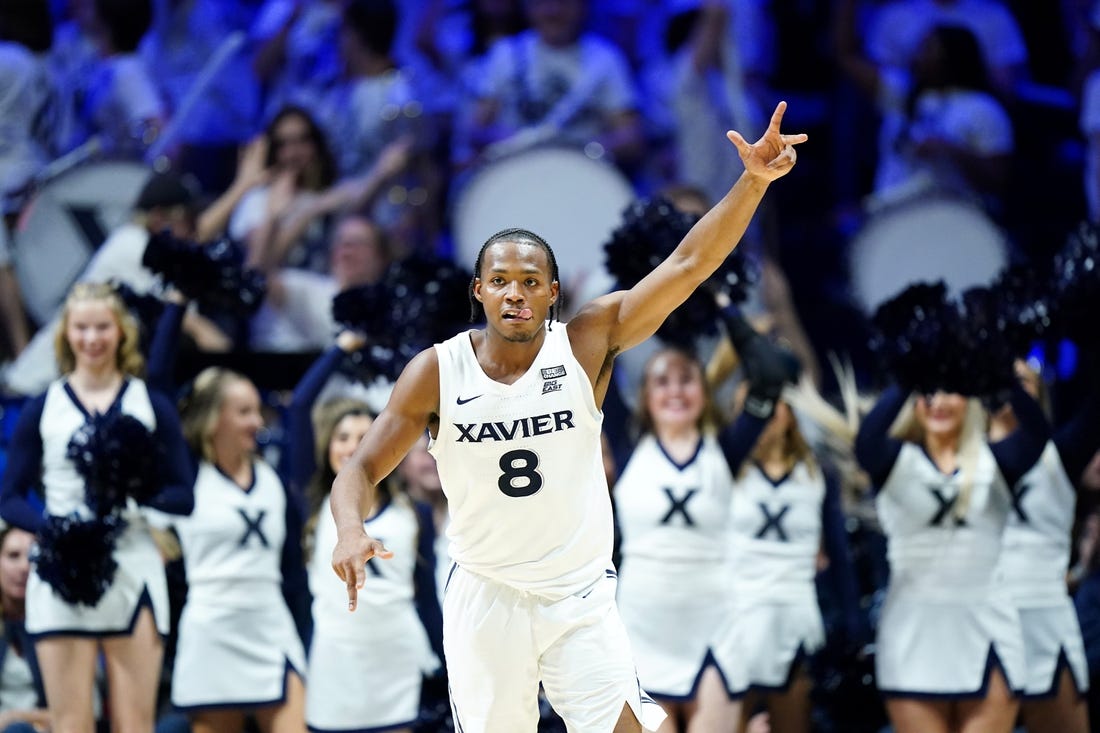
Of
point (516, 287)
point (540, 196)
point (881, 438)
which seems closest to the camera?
point (516, 287)

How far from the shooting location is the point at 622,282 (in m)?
5.81

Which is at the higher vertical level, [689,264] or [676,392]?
[689,264]

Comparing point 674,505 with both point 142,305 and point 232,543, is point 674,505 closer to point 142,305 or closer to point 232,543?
point 232,543

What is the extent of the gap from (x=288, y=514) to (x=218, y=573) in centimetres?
35

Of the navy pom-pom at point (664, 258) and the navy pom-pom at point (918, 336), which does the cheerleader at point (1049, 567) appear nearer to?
the navy pom-pom at point (918, 336)

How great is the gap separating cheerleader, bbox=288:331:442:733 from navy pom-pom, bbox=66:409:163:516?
2.24 feet

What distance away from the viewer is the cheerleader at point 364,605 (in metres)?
5.85

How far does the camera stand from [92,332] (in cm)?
580

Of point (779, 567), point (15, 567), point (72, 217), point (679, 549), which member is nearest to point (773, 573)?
point (779, 567)

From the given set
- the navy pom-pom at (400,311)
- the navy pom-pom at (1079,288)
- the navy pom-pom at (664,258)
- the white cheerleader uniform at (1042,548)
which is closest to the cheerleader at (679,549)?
the navy pom-pom at (664,258)

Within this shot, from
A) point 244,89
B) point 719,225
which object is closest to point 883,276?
point 244,89

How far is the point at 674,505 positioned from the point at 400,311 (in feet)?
4.33

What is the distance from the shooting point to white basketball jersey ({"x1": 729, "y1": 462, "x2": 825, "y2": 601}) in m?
6.07

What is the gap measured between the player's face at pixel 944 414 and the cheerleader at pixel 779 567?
0.54 m
